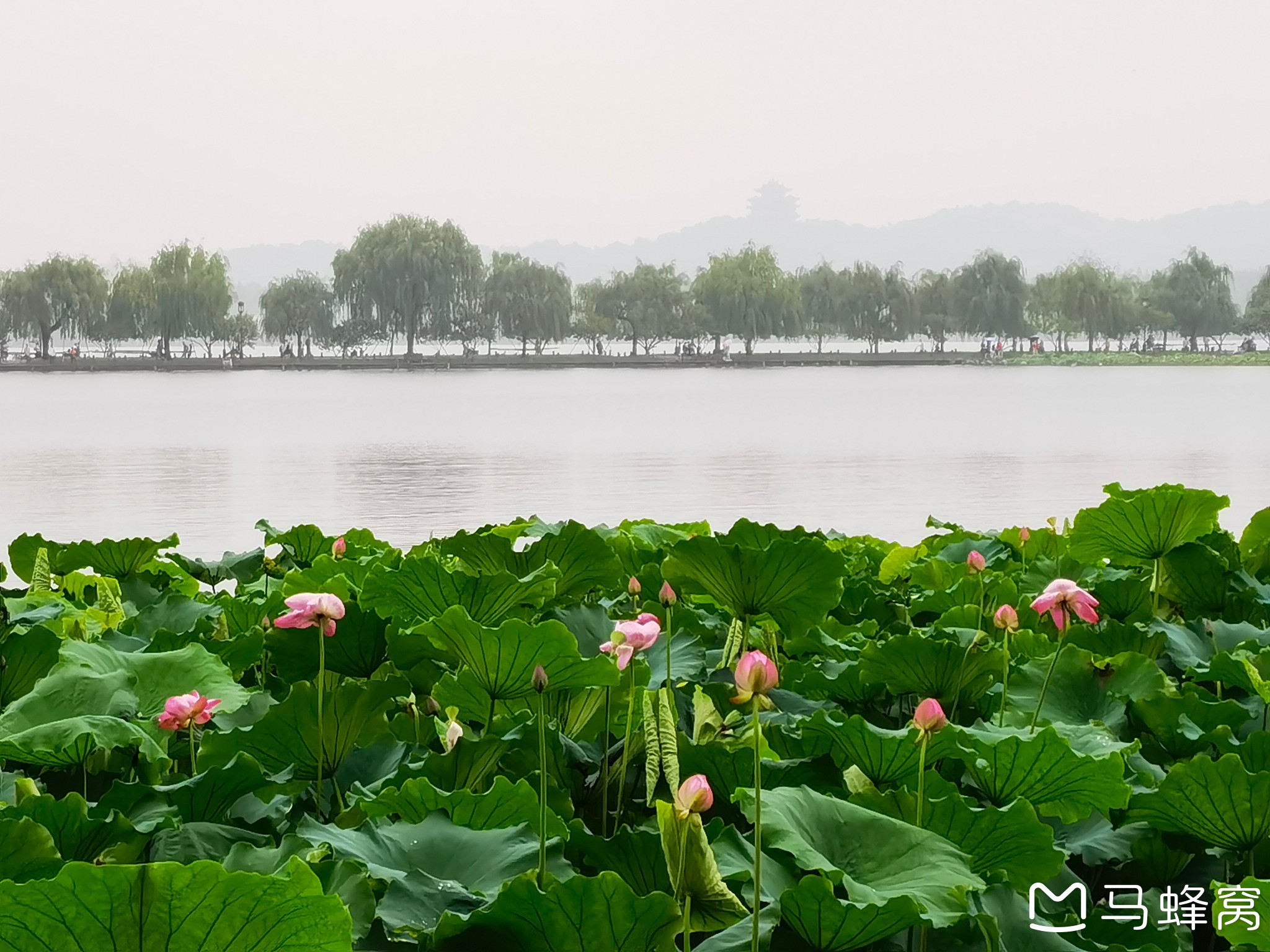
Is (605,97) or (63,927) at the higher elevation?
(605,97)

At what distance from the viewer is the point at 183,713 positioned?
0.81 m

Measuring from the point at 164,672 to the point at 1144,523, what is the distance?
97cm

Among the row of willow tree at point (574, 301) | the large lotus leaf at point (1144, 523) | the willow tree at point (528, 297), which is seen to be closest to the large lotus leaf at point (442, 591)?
the large lotus leaf at point (1144, 523)

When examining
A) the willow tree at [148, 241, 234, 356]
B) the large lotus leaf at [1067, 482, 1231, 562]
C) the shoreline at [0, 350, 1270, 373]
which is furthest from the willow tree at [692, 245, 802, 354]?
the large lotus leaf at [1067, 482, 1231, 562]

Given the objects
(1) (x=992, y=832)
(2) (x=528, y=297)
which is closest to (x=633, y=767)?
(1) (x=992, y=832)

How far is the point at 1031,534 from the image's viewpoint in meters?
1.87

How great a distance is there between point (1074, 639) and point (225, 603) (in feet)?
2.94

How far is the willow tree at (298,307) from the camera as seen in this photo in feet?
172

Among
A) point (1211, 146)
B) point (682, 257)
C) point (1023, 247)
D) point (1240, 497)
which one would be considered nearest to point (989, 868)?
point (1240, 497)

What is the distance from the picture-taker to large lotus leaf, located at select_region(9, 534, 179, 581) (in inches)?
62.3

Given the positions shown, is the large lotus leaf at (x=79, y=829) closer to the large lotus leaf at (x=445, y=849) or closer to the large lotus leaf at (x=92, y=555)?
the large lotus leaf at (x=445, y=849)

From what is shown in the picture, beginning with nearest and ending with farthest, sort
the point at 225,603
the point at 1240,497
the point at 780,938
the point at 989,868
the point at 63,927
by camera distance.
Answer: the point at 63,927, the point at 780,938, the point at 989,868, the point at 225,603, the point at 1240,497

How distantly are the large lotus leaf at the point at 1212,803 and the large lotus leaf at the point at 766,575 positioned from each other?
0.97 feet

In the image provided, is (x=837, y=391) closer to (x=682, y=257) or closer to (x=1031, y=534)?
(x=1031, y=534)
